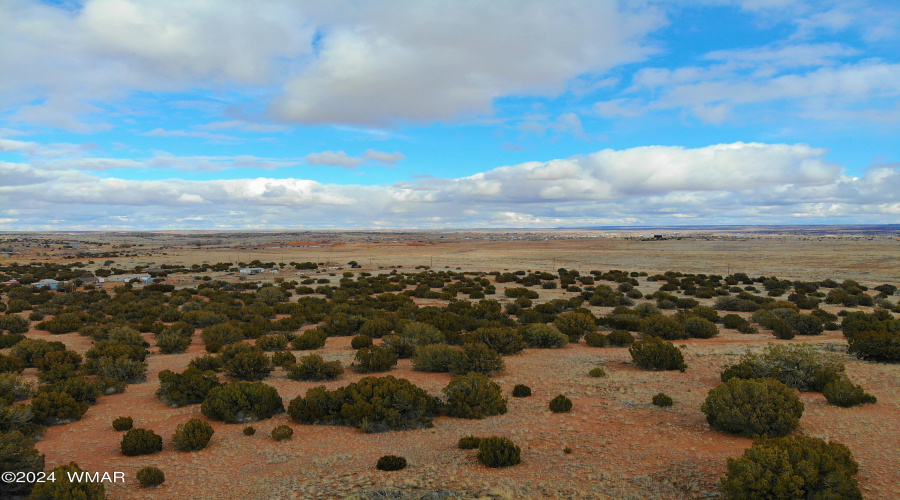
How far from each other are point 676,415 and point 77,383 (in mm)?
14683

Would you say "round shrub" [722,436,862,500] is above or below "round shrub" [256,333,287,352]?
above

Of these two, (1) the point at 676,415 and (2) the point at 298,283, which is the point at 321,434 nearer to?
(1) the point at 676,415

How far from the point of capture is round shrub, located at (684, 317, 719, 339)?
19.1m

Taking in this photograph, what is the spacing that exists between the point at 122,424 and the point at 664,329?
1863 cm

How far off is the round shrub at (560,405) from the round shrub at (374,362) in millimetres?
A: 5856

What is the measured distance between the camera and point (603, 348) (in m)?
17.7

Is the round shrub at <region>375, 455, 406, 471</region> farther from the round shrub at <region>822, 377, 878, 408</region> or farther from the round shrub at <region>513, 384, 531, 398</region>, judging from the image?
the round shrub at <region>822, 377, 878, 408</region>

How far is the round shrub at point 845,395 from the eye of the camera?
10.3 meters

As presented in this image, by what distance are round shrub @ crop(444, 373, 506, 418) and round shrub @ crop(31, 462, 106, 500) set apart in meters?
6.69

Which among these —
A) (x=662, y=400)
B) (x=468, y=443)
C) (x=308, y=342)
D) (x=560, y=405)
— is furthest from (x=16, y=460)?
(x=662, y=400)

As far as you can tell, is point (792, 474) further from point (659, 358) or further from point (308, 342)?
point (308, 342)

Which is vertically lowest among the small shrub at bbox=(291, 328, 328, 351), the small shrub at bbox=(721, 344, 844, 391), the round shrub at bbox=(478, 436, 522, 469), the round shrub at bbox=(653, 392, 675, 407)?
the small shrub at bbox=(291, 328, 328, 351)

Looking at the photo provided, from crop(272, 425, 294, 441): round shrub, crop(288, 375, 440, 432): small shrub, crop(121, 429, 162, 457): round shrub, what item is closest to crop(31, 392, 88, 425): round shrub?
crop(121, 429, 162, 457): round shrub

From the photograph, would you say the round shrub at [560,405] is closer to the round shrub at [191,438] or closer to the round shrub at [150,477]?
the round shrub at [191,438]
